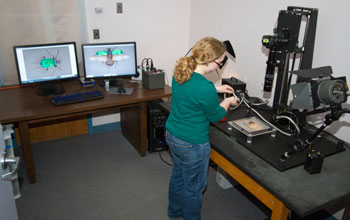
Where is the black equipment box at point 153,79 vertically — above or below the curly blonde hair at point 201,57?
below

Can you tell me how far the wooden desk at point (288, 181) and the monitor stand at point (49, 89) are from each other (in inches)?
64.6

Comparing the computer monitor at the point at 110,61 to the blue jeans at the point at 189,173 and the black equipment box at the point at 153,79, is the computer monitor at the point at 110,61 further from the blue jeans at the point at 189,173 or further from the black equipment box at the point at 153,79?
the blue jeans at the point at 189,173

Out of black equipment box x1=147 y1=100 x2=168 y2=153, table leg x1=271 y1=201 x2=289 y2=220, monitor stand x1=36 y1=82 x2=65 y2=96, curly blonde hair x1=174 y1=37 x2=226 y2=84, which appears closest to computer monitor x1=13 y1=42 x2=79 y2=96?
monitor stand x1=36 y1=82 x2=65 y2=96

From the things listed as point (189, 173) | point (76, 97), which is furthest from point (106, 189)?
point (189, 173)

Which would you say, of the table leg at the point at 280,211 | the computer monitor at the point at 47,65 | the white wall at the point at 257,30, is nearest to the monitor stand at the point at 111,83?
the computer monitor at the point at 47,65

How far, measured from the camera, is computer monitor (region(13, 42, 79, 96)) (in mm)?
2670

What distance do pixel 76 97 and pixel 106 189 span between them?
856 mm

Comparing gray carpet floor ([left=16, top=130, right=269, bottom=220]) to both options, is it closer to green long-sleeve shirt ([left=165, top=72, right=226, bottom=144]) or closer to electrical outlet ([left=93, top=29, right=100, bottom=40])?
green long-sleeve shirt ([left=165, top=72, right=226, bottom=144])

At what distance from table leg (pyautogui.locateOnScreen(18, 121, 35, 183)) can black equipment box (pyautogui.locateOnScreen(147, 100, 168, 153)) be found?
1.12 m

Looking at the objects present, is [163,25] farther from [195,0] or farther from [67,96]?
[67,96]

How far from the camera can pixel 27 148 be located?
2551 millimetres

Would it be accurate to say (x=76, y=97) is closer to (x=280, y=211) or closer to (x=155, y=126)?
(x=155, y=126)

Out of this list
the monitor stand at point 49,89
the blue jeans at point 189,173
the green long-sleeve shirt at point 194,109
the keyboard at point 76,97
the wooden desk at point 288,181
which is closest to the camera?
the wooden desk at point 288,181

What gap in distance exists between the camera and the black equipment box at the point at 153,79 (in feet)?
9.80
